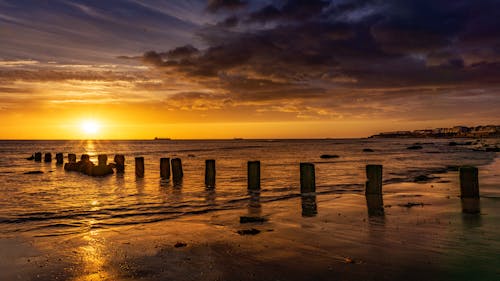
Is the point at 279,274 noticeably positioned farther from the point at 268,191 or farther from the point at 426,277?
the point at 268,191

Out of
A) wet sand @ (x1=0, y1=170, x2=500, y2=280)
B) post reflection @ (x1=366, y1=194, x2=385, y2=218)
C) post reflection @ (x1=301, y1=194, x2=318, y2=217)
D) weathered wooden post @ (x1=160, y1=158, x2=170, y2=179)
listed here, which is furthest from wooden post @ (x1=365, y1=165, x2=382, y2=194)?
weathered wooden post @ (x1=160, y1=158, x2=170, y2=179)

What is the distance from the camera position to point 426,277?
21.7 feet

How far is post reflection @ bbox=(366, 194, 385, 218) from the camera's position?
12.5 metres

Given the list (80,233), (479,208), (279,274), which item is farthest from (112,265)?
(479,208)

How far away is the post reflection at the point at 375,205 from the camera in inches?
494

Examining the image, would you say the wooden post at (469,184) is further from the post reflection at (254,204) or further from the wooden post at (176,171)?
the wooden post at (176,171)

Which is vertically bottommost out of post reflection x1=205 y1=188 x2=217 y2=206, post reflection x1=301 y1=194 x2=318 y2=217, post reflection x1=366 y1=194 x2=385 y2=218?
post reflection x1=205 y1=188 x2=217 y2=206

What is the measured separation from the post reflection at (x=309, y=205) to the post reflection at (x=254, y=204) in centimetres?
156

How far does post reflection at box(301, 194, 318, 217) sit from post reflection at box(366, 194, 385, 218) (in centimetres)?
177

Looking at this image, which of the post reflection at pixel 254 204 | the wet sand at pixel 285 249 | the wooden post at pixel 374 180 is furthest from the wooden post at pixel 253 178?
the wet sand at pixel 285 249

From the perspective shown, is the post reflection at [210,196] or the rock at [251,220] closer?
the rock at [251,220]

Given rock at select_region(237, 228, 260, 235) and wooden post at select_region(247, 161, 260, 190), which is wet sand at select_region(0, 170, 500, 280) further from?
wooden post at select_region(247, 161, 260, 190)

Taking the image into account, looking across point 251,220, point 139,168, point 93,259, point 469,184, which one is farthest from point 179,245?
point 139,168

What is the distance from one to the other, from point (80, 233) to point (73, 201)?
787cm
